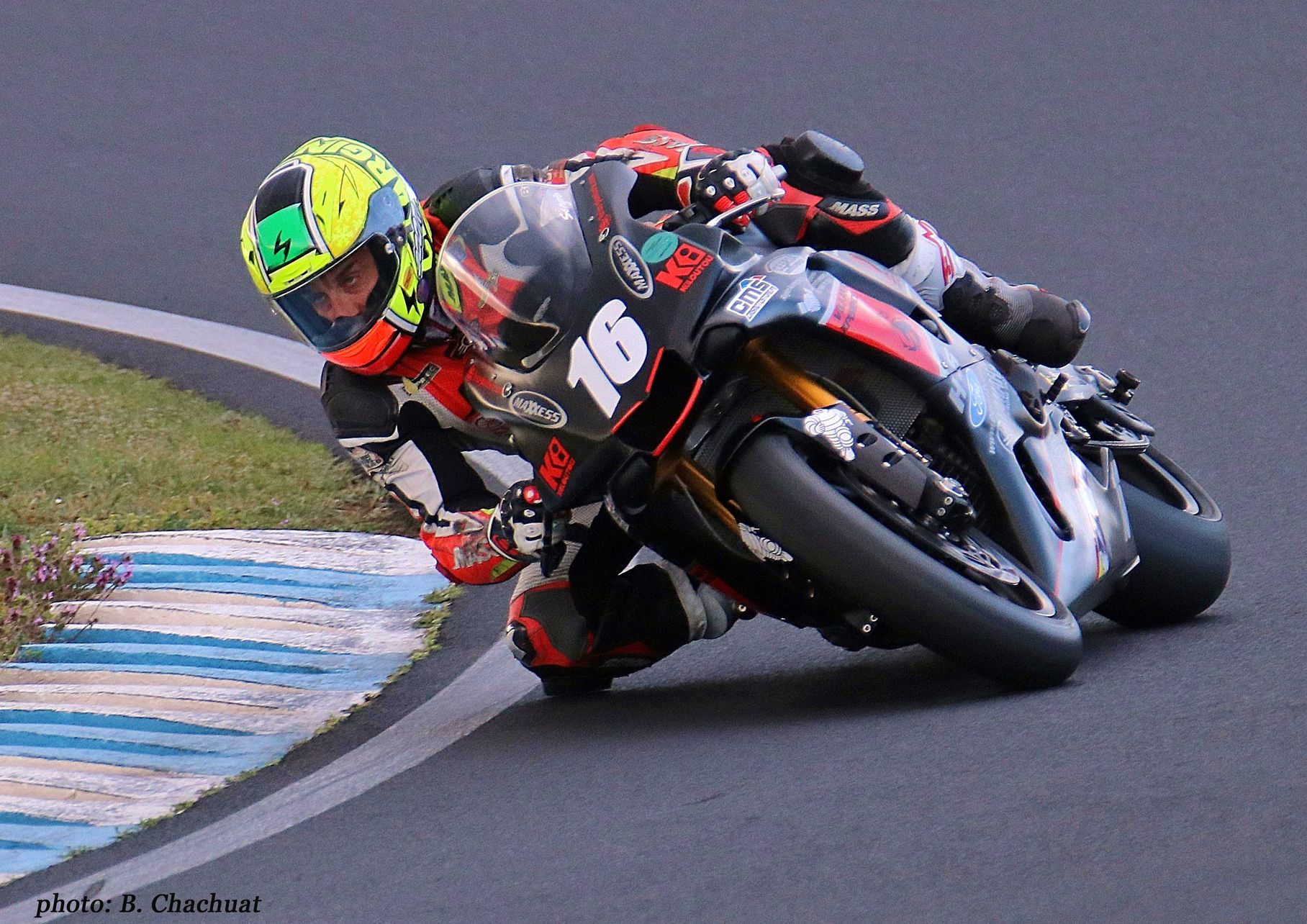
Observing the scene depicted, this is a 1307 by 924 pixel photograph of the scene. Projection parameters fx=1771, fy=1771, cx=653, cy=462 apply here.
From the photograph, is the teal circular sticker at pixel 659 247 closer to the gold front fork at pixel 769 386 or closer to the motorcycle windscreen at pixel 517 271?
the motorcycle windscreen at pixel 517 271

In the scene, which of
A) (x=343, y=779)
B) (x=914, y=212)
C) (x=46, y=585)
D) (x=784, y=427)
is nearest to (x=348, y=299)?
(x=343, y=779)

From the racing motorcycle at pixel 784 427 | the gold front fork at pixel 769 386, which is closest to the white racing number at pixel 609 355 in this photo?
the racing motorcycle at pixel 784 427

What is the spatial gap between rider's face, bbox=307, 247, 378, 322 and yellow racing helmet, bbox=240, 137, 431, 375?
1cm

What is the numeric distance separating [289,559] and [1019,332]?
8.48 ft

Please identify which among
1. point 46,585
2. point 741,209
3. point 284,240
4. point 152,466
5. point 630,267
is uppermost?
point 741,209

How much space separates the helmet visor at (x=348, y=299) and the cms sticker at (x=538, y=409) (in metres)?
0.65

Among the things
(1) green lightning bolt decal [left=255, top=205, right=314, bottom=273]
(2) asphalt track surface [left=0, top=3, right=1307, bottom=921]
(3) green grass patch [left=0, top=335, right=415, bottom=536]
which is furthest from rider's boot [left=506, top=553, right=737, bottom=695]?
(3) green grass patch [left=0, top=335, right=415, bottom=536]

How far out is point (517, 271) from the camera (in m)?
4.03

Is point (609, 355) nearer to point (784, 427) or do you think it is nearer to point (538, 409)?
point (538, 409)

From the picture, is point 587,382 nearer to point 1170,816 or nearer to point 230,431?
point 1170,816

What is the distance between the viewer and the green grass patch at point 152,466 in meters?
6.31

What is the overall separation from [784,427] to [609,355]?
1.45 ft

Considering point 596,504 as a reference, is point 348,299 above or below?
above

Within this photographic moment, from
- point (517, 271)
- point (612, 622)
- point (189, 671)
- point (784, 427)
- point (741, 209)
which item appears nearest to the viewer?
point (784, 427)
